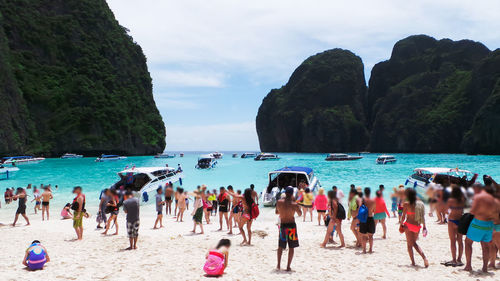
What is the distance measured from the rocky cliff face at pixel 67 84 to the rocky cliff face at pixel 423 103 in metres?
84.9

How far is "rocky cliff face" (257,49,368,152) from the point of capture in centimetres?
14800

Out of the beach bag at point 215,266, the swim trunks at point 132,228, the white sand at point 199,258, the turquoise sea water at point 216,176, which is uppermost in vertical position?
the swim trunks at point 132,228

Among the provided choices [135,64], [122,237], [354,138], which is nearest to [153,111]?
[135,64]

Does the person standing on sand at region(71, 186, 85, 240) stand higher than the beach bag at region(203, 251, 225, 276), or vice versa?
the person standing on sand at region(71, 186, 85, 240)

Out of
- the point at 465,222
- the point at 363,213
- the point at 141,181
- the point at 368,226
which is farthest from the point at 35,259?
the point at 141,181

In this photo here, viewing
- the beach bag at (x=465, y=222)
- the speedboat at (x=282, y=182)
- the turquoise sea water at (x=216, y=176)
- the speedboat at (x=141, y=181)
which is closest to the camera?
the beach bag at (x=465, y=222)

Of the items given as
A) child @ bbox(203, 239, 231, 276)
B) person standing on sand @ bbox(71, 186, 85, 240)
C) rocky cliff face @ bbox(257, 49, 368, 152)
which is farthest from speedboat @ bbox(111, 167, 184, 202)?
rocky cliff face @ bbox(257, 49, 368, 152)

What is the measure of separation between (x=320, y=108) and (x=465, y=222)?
15214 centimetres

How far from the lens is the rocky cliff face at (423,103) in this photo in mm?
100581

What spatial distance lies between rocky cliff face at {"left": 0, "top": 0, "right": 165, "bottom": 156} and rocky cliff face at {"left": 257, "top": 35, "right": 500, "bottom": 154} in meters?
84.9

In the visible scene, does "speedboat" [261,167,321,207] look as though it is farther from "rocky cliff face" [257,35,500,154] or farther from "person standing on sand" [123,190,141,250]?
"rocky cliff face" [257,35,500,154]

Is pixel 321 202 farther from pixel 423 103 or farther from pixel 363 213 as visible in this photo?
pixel 423 103

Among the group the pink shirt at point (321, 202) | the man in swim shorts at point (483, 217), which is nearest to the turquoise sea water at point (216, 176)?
the pink shirt at point (321, 202)

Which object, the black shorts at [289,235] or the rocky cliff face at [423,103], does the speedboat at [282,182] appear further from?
the rocky cliff face at [423,103]
